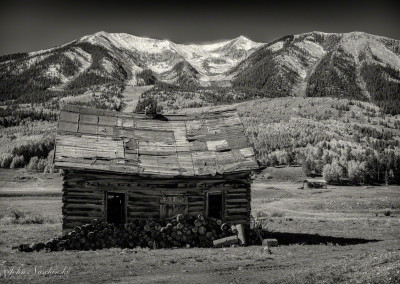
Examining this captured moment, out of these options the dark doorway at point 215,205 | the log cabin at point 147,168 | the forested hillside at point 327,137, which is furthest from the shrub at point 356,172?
the dark doorway at point 215,205

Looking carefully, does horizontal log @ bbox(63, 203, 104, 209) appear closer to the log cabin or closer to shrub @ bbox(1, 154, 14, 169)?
the log cabin

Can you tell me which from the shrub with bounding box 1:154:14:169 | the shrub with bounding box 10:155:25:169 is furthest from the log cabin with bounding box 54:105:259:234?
the shrub with bounding box 1:154:14:169

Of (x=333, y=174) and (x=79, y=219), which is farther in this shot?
(x=333, y=174)

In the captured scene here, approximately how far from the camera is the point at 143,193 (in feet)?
59.9

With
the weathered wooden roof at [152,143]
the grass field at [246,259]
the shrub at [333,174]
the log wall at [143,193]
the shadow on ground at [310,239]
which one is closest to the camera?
the grass field at [246,259]

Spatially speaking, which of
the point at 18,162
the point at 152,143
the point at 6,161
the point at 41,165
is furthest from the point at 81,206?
the point at 18,162

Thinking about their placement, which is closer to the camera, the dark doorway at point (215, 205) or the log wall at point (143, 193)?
the log wall at point (143, 193)

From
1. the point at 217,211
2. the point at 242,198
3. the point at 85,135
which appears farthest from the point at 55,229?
the point at 242,198

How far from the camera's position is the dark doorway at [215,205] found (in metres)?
19.1

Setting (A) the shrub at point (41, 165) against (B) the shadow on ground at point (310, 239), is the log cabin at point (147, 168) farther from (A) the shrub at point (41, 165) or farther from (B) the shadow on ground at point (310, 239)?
(A) the shrub at point (41, 165)

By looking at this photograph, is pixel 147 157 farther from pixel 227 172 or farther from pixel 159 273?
pixel 159 273

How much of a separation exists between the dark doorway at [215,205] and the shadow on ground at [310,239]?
2433mm

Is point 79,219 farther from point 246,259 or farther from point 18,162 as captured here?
point 18,162

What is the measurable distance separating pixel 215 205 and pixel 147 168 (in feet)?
12.7
